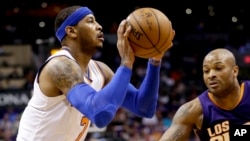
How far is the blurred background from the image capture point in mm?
12852

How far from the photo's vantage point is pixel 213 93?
4.79 metres

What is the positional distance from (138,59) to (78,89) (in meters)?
12.8

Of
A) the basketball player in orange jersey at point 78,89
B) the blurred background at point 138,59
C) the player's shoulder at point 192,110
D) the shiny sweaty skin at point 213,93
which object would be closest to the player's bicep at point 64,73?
the basketball player in orange jersey at point 78,89

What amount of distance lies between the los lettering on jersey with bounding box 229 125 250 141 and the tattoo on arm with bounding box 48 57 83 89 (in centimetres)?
210

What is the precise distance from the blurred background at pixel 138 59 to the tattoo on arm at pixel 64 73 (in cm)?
892

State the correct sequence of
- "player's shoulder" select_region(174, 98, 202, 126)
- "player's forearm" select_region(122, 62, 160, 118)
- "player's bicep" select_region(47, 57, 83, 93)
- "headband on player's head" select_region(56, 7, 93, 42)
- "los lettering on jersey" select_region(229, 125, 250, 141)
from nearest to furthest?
"player's bicep" select_region(47, 57, 83, 93)
"headband on player's head" select_region(56, 7, 93, 42)
"player's forearm" select_region(122, 62, 160, 118)
"los lettering on jersey" select_region(229, 125, 250, 141)
"player's shoulder" select_region(174, 98, 202, 126)

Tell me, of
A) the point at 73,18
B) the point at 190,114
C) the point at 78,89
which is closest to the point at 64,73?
the point at 78,89

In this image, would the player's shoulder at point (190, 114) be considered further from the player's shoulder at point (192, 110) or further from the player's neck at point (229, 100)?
the player's neck at point (229, 100)

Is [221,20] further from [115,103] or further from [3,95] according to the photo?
[115,103]

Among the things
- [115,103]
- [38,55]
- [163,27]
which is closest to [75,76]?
[115,103]

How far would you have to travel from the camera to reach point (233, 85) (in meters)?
4.85

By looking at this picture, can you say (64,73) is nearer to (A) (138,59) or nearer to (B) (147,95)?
(B) (147,95)

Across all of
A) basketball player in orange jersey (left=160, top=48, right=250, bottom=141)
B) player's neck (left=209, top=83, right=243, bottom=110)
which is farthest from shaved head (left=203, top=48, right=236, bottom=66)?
player's neck (left=209, top=83, right=243, bottom=110)

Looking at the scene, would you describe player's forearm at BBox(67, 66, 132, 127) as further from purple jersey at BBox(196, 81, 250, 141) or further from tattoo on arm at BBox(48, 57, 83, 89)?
purple jersey at BBox(196, 81, 250, 141)
